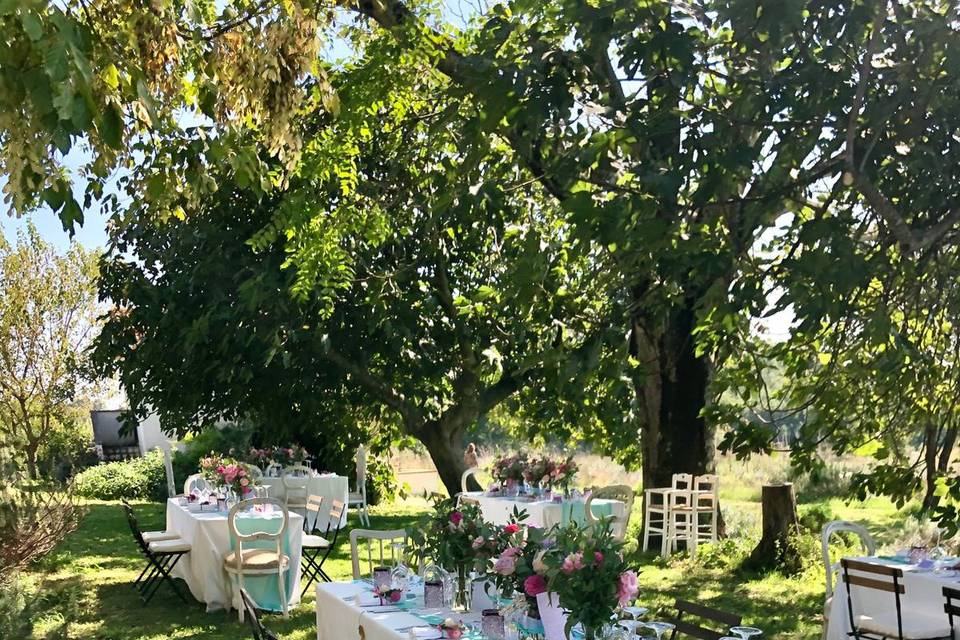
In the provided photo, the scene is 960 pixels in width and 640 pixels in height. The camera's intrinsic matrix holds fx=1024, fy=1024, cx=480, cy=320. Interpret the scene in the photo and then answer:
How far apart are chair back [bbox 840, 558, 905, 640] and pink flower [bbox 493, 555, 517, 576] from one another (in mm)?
2729

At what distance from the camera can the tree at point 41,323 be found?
21.5 meters

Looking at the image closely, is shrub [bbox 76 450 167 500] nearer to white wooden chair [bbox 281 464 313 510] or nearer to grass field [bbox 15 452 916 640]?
grass field [bbox 15 452 916 640]

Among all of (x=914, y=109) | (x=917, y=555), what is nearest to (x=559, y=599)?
(x=914, y=109)

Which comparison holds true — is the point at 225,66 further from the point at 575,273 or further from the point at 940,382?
the point at 575,273

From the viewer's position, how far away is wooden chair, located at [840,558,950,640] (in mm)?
6205

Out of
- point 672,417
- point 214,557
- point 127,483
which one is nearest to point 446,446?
point 672,417

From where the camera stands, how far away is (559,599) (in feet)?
13.8

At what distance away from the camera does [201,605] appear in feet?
31.2

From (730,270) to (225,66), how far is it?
2.99 meters

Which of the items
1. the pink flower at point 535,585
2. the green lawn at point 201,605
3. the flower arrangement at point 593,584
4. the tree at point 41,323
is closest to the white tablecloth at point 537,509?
the green lawn at point 201,605

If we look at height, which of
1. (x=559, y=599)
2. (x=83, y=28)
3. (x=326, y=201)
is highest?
(x=326, y=201)

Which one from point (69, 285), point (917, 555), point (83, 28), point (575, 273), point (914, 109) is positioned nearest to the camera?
point (83, 28)

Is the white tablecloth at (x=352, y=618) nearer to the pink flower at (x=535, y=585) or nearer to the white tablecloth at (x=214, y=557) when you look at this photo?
the pink flower at (x=535, y=585)

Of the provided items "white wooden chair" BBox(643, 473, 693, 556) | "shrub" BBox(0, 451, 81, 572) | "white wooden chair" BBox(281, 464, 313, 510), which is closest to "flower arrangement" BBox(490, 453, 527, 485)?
"white wooden chair" BBox(643, 473, 693, 556)
